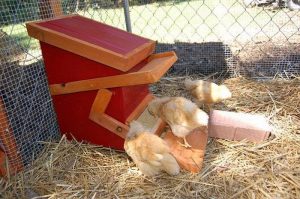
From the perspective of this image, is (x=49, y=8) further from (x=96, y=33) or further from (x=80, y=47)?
(x=80, y=47)

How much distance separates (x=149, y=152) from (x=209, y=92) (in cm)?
64

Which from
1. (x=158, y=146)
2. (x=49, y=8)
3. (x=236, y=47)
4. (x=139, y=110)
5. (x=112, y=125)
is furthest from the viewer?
(x=236, y=47)

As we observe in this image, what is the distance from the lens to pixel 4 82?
6.03 feet

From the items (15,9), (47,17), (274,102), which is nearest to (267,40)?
(274,102)

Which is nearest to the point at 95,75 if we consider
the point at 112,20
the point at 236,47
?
the point at 112,20

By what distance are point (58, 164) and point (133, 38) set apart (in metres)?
0.85

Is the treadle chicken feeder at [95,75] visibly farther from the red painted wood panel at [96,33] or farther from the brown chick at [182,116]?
the brown chick at [182,116]

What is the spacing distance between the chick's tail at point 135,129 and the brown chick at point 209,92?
501 mm

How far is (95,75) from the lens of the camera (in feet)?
5.45

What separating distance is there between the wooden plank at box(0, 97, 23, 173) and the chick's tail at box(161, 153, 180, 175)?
30.7 inches

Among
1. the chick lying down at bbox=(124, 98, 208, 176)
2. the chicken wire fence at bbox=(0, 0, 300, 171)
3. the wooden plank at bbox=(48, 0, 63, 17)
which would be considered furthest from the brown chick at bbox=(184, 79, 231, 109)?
the wooden plank at bbox=(48, 0, 63, 17)

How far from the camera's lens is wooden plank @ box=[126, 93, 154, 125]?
1.73 m

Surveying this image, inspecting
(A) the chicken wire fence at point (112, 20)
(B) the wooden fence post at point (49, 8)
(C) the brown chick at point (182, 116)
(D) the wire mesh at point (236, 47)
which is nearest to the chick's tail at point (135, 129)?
(C) the brown chick at point (182, 116)

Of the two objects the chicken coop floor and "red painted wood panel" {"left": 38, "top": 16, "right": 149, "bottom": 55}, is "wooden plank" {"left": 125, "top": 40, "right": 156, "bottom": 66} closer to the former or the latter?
"red painted wood panel" {"left": 38, "top": 16, "right": 149, "bottom": 55}
